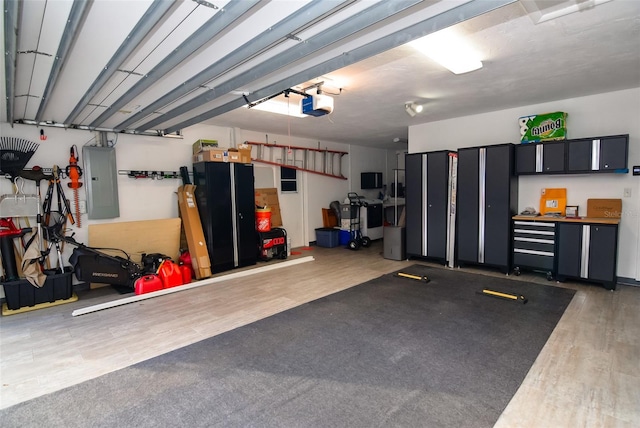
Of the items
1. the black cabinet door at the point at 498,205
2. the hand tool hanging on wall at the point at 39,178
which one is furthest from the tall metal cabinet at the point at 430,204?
the hand tool hanging on wall at the point at 39,178

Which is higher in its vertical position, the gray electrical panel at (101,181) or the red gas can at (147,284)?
the gray electrical panel at (101,181)

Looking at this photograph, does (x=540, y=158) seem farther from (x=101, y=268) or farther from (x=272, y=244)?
(x=101, y=268)

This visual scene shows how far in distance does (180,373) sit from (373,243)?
6049 millimetres

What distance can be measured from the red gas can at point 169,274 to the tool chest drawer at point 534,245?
5114 mm

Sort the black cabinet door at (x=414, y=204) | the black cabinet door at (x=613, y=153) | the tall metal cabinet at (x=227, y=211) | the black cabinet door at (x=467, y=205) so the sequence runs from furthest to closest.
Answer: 1. the black cabinet door at (x=414, y=204)
2. the tall metal cabinet at (x=227, y=211)
3. the black cabinet door at (x=467, y=205)
4. the black cabinet door at (x=613, y=153)

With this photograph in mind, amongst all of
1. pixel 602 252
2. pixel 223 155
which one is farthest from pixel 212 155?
pixel 602 252

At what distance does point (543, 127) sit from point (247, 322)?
5028 millimetres

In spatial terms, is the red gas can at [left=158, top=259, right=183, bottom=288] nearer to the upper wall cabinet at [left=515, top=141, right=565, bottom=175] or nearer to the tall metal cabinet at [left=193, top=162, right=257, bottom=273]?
the tall metal cabinet at [left=193, top=162, right=257, bottom=273]

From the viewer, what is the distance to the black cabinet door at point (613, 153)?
162 inches

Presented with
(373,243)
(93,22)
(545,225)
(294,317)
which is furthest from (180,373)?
(373,243)

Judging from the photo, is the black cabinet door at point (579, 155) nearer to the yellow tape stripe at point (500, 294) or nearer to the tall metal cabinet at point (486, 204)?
the tall metal cabinet at point (486, 204)

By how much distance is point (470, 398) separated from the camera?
2125 millimetres

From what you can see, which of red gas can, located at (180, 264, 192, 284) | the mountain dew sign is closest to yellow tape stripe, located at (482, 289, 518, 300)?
the mountain dew sign

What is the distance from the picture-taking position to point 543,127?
4816 millimetres
